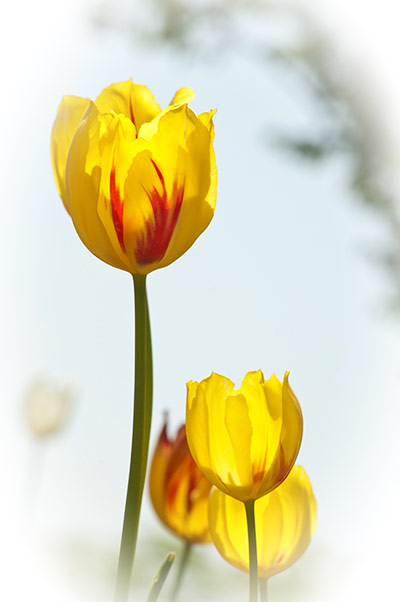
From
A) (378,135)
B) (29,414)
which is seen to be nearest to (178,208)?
(29,414)

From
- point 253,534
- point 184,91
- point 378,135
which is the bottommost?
point 253,534


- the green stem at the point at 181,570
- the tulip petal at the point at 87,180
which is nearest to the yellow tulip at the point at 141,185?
the tulip petal at the point at 87,180

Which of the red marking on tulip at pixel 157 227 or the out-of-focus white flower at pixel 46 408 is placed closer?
the red marking on tulip at pixel 157 227

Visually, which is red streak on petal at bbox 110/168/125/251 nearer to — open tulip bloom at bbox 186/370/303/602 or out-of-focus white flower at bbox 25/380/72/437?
open tulip bloom at bbox 186/370/303/602

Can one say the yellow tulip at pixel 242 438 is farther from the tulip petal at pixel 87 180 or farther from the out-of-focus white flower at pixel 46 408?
the out-of-focus white flower at pixel 46 408

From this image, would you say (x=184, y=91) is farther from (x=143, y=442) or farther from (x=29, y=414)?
(x=29, y=414)

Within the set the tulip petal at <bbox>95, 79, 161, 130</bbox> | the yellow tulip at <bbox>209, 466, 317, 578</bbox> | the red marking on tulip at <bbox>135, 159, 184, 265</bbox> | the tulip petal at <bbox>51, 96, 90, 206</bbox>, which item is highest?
the tulip petal at <bbox>95, 79, 161, 130</bbox>

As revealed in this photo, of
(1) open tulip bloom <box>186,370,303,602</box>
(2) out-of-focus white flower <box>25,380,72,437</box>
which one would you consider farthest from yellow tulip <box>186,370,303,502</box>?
(2) out-of-focus white flower <box>25,380,72,437</box>
